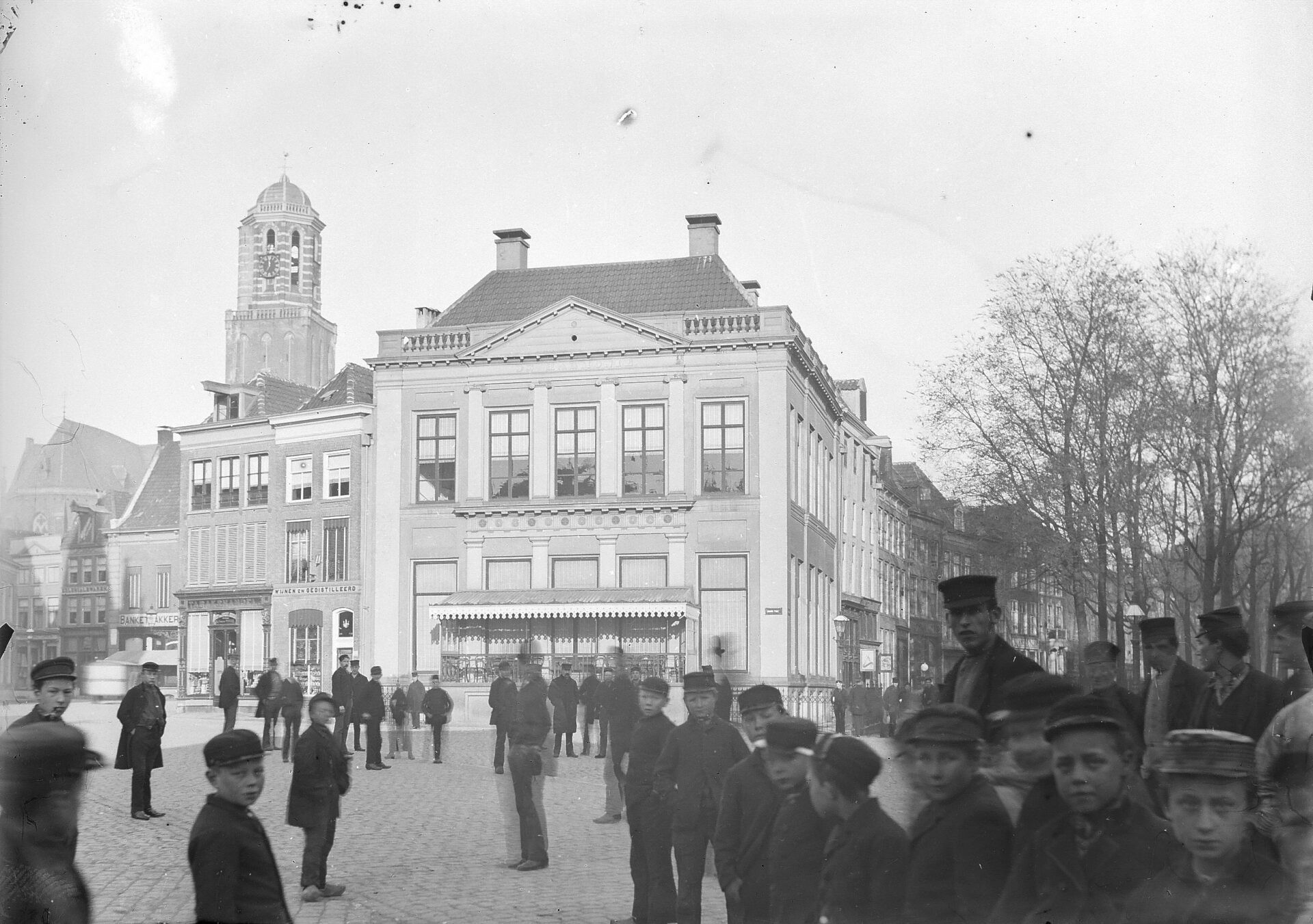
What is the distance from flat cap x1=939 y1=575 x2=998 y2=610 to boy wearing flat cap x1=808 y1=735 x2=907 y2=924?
3.69ft

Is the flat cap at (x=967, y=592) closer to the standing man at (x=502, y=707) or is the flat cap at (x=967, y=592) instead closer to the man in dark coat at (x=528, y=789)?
the man in dark coat at (x=528, y=789)

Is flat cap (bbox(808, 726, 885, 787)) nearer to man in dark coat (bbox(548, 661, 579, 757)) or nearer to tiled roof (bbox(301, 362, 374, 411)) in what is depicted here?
man in dark coat (bbox(548, 661, 579, 757))

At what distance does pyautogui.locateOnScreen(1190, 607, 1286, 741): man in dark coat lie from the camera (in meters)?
5.48

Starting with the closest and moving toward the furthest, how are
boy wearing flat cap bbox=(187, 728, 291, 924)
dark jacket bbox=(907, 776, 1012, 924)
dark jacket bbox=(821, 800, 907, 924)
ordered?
dark jacket bbox=(907, 776, 1012, 924), dark jacket bbox=(821, 800, 907, 924), boy wearing flat cap bbox=(187, 728, 291, 924)

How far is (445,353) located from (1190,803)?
1463cm

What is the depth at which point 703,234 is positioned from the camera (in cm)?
937

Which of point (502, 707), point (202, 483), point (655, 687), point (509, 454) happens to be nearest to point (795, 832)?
point (655, 687)

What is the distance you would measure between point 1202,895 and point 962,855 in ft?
2.26

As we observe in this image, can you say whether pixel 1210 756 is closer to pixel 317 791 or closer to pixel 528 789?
pixel 317 791

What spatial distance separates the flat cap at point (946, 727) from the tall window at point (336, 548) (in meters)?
21.7

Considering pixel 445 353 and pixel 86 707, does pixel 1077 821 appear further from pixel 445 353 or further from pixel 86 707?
pixel 445 353

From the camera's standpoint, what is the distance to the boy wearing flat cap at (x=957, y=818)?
13.1ft

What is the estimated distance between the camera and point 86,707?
1022cm

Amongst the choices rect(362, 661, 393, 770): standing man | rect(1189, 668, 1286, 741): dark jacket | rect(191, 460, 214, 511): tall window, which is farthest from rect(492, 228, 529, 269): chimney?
rect(362, 661, 393, 770): standing man
